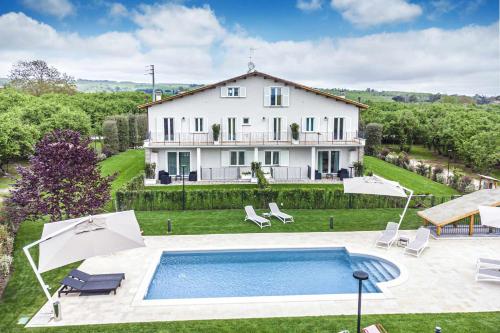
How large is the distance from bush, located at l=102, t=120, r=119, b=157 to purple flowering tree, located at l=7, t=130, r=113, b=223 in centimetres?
2661

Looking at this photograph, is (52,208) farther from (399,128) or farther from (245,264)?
(399,128)

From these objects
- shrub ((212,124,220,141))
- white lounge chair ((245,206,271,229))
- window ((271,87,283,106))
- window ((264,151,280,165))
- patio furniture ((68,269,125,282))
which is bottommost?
patio furniture ((68,269,125,282))

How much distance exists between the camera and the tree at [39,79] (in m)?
88.3

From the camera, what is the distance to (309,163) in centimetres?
3139

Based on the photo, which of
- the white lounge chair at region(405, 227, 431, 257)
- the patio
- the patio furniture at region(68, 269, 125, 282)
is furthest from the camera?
the white lounge chair at region(405, 227, 431, 257)

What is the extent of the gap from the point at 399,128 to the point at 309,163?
79.8 ft

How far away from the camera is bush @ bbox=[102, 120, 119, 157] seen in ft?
142

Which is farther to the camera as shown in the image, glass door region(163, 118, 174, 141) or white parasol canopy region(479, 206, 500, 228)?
glass door region(163, 118, 174, 141)

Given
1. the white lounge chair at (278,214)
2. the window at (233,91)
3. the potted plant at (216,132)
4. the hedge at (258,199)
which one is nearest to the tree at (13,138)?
the potted plant at (216,132)

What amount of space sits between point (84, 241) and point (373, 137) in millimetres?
39204

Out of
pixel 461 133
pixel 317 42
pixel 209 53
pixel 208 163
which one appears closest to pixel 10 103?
pixel 209 53

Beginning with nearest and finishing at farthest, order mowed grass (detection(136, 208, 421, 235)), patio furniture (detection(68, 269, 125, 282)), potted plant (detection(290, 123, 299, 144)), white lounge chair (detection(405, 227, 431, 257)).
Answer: patio furniture (detection(68, 269, 125, 282)) < white lounge chair (detection(405, 227, 431, 257)) < mowed grass (detection(136, 208, 421, 235)) < potted plant (detection(290, 123, 299, 144))

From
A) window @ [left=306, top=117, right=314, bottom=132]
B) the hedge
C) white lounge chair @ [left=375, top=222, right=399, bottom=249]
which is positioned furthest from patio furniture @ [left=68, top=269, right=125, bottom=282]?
window @ [left=306, top=117, right=314, bottom=132]

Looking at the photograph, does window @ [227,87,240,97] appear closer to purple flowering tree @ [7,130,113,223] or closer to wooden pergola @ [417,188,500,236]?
purple flowering tree @ [7,130,113,223]
